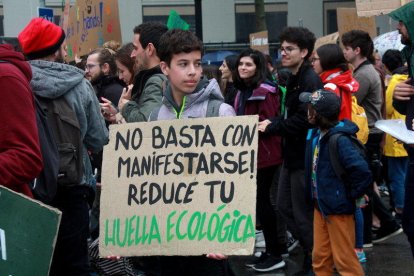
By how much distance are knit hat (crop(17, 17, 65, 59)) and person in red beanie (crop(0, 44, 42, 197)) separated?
956 millimetres

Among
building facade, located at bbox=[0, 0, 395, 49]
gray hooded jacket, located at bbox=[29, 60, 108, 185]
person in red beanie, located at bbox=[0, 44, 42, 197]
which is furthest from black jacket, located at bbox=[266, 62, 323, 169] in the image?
building facade, located at bbox=[0, 0, 395, 49]

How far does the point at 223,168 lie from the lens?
3.71m

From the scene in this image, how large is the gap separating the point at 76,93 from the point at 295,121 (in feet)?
7.38

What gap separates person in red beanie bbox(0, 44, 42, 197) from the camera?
3299mm

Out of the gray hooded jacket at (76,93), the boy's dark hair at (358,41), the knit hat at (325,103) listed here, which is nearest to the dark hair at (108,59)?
the boy's dark hair at (358,41)

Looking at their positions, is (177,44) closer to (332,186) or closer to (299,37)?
(332,186)

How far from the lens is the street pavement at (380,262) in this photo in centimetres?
655

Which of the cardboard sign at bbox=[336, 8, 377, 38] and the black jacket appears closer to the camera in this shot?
the black jacket

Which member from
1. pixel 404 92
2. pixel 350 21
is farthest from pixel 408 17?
pixel 350 21

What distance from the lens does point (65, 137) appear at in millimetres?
4262

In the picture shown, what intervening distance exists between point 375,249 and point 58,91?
165 inches

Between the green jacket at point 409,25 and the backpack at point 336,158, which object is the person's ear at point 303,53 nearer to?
the backpack at point 336,158

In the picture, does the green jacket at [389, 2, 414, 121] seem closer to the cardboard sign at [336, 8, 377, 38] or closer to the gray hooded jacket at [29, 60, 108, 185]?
the gray hooded jacket at [29, 60, 108, 185]

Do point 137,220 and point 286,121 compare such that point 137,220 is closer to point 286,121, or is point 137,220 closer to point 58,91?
point 58,91
